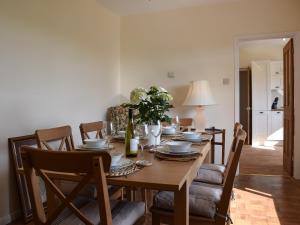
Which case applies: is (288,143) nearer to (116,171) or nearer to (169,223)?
(169,223)

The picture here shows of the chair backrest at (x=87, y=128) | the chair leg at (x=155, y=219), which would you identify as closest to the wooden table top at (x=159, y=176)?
the chair leg at (x=155, y=219)

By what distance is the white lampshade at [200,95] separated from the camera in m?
3.86

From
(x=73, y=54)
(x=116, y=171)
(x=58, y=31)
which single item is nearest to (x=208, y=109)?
(x=73, y=54)

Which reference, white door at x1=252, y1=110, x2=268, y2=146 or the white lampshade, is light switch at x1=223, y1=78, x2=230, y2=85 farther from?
white door at x1=252, y1=110, x2=268, y2=146

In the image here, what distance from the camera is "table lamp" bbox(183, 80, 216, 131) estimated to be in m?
3.87

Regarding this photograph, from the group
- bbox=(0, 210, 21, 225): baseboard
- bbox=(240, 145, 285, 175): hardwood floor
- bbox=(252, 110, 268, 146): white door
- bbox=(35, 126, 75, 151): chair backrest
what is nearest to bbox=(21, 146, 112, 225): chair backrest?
bbox=(35, 126, 75, 151): chair backrest

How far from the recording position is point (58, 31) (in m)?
3.13

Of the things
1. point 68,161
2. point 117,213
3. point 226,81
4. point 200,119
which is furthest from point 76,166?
point 226,81

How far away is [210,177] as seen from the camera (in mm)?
2131

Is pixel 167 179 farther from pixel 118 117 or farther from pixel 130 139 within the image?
pixel 118 117

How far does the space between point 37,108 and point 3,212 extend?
1.04 m

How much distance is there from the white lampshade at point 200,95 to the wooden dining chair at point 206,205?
2.19 meters

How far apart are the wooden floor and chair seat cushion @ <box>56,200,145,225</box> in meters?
0.99

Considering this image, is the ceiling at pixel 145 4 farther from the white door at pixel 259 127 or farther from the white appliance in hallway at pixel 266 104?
the white door at pixel 259 127
